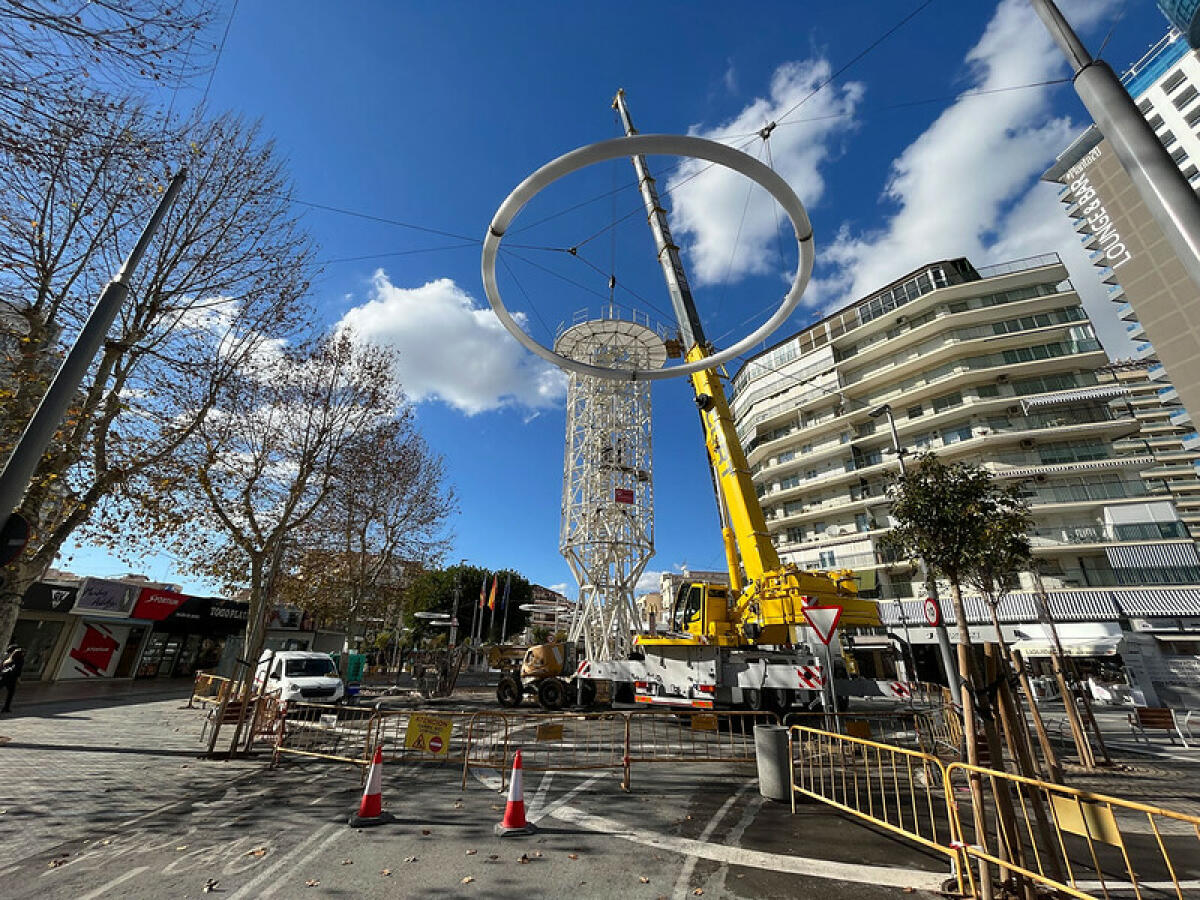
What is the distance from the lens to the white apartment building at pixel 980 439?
28.4 m

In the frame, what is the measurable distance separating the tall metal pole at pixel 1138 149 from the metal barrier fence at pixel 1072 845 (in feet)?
12.0

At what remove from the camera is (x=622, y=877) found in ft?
15.2

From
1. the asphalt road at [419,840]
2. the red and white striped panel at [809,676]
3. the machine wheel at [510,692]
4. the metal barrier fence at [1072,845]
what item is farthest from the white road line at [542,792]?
the machine wheel at [510,692]

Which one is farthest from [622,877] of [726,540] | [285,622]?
[285,622]

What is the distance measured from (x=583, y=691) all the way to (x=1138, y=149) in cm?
1689

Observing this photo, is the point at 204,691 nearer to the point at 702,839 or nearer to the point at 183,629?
the point at 183,629

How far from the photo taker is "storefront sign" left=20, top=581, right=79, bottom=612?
774 inches

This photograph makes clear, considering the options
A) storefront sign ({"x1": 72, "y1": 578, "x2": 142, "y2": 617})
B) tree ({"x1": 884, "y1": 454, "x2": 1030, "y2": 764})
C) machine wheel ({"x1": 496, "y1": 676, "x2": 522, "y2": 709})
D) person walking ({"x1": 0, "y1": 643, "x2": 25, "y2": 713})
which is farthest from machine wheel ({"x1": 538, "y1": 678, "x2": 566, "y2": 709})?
storefront sign ({"x1": 72, "y1": 578, "x2": 142, "y2": 617})

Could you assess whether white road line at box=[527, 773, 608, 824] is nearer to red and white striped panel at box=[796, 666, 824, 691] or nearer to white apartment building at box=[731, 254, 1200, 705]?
red and white striped panel at box=[796, 666, 824, 691]

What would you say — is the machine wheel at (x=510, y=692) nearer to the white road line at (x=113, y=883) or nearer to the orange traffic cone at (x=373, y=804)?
the orange traffic cone at (x=373, y=804)

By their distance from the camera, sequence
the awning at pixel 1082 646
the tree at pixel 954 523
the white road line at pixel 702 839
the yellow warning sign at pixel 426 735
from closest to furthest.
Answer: the white road line at pixel 702 839 → the yellow warning sign at pixel 426 735 → the tree at pixel 954 523 → the awning at pixel 1082 646

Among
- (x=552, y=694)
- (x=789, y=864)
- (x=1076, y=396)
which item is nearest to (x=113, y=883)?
(x=789, y=864)

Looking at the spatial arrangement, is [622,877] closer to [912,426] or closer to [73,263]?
[73,263]

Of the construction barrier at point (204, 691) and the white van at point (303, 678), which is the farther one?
the construction barrier at point (204, 691)
